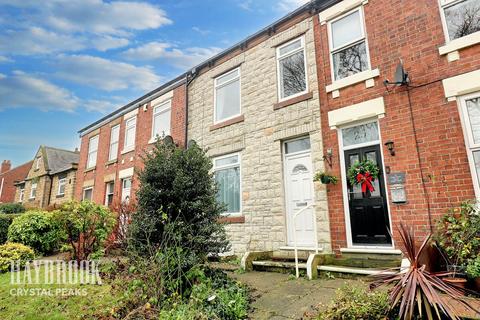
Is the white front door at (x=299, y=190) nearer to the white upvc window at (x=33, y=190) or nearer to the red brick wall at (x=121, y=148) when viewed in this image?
the red brick wall at (x=121, y=148)

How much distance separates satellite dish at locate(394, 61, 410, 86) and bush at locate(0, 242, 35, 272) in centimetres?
1044

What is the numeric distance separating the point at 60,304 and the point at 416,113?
727 centimetres

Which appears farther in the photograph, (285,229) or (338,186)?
(285,229)

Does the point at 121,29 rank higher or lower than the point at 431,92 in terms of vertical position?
higher

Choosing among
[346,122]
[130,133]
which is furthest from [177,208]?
[130,133]

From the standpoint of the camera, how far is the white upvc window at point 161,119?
11.5 m

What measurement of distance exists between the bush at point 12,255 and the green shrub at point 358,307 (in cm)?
816

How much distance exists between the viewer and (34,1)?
6887 mm

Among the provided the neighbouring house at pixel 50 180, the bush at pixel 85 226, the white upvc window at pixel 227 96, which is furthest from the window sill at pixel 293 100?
the neighbouring house at pixel 50 180

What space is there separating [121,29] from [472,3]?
8794mm

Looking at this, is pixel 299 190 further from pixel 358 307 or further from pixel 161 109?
pixel 161 109

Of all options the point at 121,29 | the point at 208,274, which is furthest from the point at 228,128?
the point at 208,274

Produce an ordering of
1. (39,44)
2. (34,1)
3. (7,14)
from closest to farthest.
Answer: (34,1) < (7,14) < (39,44)

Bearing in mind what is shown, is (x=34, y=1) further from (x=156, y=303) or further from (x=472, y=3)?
(x=472, y=3)
